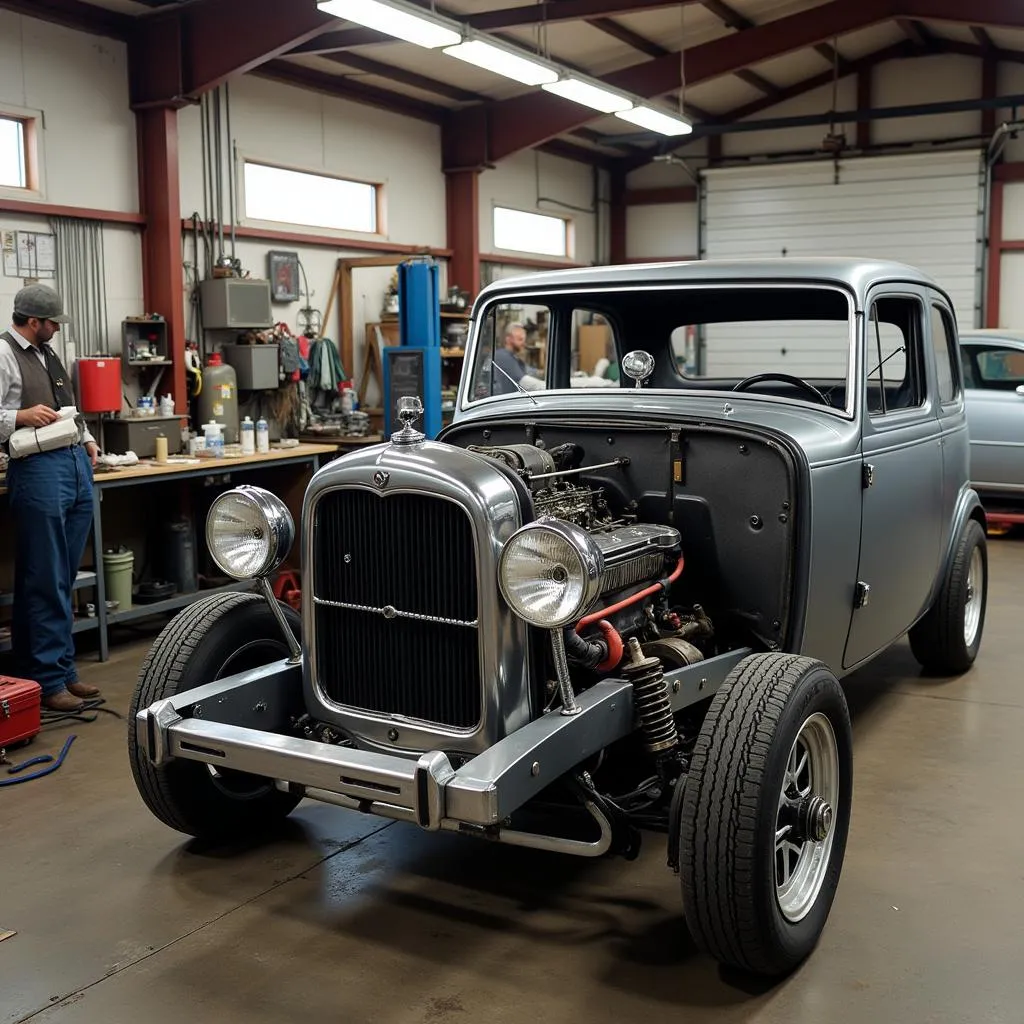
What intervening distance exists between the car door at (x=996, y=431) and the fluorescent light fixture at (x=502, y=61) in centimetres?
393

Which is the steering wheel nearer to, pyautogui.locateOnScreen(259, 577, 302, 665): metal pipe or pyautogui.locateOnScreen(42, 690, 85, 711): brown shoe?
pyautogui.locateOnScreen(259, 577, 302, 665): metal pipe

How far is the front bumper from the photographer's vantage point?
8.43 feet

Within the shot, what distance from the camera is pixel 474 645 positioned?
9.77 feet

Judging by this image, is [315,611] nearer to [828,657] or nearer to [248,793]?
[248,793]

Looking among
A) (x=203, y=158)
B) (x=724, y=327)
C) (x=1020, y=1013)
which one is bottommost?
(x=1020, y=1013)

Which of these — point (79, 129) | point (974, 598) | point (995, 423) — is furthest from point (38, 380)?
point (995, 423)

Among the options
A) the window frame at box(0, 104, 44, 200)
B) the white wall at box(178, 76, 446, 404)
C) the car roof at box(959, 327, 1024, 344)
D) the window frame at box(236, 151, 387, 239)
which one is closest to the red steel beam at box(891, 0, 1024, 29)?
the car roof at box(959, 327, 1024, 344)

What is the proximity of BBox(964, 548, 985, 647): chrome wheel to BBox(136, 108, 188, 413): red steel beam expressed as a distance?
191 inches

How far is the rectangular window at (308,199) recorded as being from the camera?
29.3 ft

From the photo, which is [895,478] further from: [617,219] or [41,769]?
[617,219]

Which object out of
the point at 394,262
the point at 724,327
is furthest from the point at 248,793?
the point at 724,327

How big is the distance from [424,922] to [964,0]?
9.38m

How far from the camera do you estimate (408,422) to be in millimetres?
3170

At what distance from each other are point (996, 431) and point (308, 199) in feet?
19.0
